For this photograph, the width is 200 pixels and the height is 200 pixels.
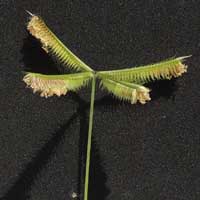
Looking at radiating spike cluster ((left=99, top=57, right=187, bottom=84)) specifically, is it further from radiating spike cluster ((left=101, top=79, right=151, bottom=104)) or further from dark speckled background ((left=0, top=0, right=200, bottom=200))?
dark speckled background ((left=0, top=0, right=200, bottom=200))

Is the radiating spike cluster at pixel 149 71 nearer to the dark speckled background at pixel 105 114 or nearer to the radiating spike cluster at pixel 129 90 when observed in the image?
the radiating spike cluster at pixel 129 90

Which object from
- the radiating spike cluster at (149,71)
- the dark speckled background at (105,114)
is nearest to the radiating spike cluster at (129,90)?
the radiating spike cluster at (149,71)

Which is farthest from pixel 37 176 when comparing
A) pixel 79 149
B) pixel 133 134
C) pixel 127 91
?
pixel 127 91

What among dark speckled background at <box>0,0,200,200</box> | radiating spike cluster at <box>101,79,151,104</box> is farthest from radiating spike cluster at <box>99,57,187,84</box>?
dark speckled background at <box>0,0,200,200</box>

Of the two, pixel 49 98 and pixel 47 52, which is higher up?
pixel 47 52

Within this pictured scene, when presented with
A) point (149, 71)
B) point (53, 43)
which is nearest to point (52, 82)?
point (53, 43)

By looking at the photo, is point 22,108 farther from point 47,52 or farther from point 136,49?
point 136,49
